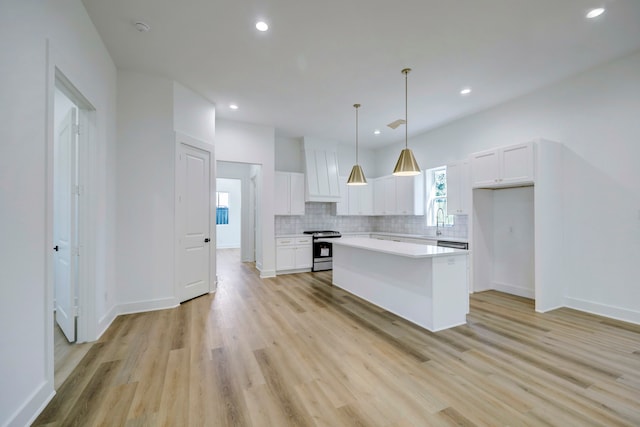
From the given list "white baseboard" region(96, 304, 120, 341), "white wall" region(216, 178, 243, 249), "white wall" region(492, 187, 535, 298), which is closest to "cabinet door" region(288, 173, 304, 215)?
"white baseboard" region(96, 304, 120, 341)

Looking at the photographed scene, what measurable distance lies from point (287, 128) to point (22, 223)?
15.8 ft

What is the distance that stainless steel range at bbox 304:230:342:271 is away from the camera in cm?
634

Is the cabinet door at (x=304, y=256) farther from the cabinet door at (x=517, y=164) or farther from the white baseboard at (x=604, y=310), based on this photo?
the white baseboard at (x=604, y=310)

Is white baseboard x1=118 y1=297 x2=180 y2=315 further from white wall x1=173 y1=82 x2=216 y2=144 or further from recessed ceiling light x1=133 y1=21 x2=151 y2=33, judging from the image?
recessed ceiling light x1=133 y1=21 x2=151 y2=33

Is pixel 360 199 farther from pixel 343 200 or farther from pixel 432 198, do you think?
pixel 432 198

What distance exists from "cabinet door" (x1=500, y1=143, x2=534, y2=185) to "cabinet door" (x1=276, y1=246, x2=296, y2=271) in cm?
421

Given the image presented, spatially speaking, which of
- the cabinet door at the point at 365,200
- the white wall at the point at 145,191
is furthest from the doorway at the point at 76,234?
the cabinet door at the point at 365,200

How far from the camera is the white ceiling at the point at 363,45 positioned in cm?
251

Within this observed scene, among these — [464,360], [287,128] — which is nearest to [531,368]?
[464,360]

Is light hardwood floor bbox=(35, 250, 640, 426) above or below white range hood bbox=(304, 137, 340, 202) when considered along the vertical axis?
below

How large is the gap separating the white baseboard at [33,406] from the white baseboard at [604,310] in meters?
5.77

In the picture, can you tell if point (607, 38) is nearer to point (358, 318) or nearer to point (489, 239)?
point (489, 239)

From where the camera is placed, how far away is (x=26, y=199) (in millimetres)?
1715

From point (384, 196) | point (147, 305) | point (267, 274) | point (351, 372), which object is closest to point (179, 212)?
point (147, 305)
